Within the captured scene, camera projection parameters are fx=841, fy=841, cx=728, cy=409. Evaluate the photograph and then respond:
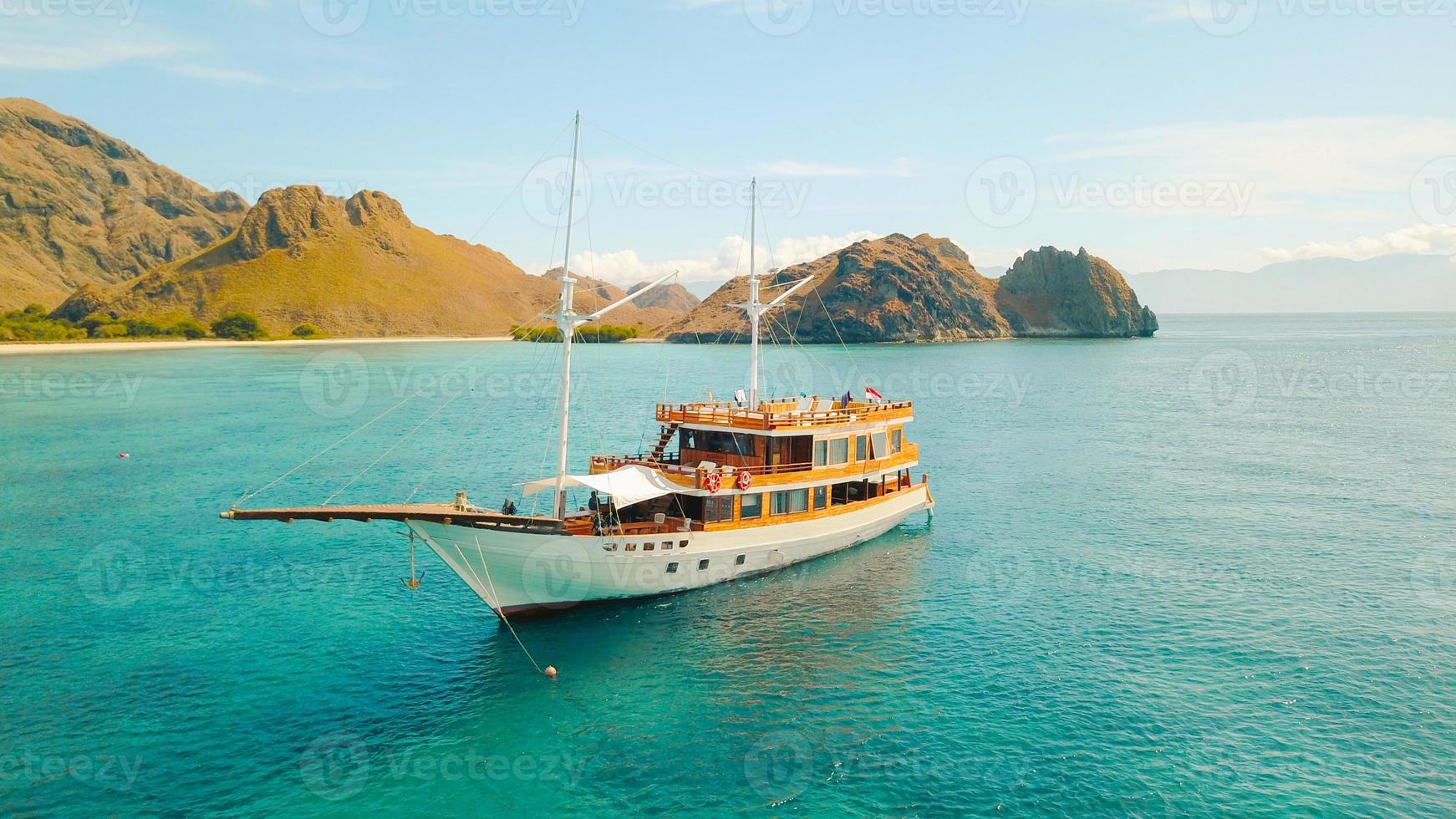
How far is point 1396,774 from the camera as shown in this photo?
22484 mm

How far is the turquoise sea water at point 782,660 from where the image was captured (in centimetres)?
2197

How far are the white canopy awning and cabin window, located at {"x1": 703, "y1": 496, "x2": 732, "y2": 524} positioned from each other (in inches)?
60.1

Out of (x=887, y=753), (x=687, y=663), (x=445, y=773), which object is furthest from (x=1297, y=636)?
(x=445, y=773)

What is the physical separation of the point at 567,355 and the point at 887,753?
61.3ft

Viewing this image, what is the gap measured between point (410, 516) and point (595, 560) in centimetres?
716

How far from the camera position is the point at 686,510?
36.3 meters
